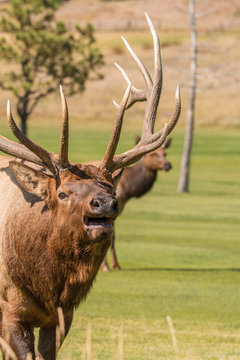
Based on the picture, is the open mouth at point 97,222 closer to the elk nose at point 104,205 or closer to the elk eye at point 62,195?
the elk nose at point 104,205

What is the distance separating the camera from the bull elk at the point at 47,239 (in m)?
7.52

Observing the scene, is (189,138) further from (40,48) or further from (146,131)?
(146,131)

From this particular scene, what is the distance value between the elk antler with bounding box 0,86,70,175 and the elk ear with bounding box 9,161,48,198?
0.11m

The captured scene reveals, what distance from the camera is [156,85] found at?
30.3 feet

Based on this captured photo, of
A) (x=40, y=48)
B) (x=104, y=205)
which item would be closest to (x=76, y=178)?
(x=104, y=205)

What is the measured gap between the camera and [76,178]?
25.2 ft

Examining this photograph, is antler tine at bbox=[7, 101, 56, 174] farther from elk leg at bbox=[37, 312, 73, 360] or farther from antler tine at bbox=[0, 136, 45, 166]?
elk leg at bbox=[37, 312, 73, 360]

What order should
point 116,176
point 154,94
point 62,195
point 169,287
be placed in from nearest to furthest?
point 62,195
point 116,176
point 154,94
point 169,287

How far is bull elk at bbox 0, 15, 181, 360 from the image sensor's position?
24.7 feet

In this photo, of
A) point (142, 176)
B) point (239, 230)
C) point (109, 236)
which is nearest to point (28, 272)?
point (109, 236)

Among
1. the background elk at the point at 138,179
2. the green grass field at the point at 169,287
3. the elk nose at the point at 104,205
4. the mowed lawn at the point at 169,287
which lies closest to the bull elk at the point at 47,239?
the elk nose at the point at 104,205

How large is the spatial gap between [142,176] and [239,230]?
5309 millimetres

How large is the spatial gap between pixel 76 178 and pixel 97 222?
1.89 feet

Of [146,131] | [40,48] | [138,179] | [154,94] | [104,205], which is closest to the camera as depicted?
[104,205]
